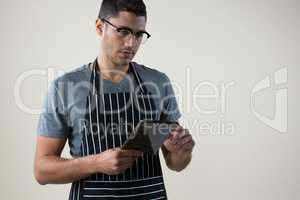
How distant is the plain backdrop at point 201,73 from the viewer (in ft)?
6.80

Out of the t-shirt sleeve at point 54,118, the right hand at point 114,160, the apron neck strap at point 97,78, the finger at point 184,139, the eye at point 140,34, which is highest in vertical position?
the eye at point 140,34

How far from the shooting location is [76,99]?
1.24 m

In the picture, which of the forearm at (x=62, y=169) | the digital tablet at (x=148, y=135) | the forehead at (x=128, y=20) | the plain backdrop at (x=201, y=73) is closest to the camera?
the digital tablet at (x=148, y=135)

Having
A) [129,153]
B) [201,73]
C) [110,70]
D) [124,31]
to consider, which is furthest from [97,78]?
[201,73]

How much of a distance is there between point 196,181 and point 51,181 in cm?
118

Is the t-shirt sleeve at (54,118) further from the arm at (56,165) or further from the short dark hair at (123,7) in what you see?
the short dark hair at (123,7)

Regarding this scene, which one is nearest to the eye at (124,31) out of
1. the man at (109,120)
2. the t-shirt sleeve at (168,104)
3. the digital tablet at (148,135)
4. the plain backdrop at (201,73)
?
the man at (109,120)

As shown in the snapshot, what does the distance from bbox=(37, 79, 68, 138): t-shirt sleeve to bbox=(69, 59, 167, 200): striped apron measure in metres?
0.07

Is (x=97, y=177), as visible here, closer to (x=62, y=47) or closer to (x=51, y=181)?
(x=51, y=181)

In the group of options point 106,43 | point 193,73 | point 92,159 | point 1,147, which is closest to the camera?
point 92,159

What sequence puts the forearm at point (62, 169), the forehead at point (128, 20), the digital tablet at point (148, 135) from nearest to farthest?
the digital tablet at point (148, 135), the forearm at point (62, 169), the forehead at point (128, 20)

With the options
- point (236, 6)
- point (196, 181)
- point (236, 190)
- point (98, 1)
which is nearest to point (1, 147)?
point (98, 1)

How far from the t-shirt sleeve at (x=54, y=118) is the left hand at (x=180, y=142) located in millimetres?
321

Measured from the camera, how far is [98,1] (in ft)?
6.95
